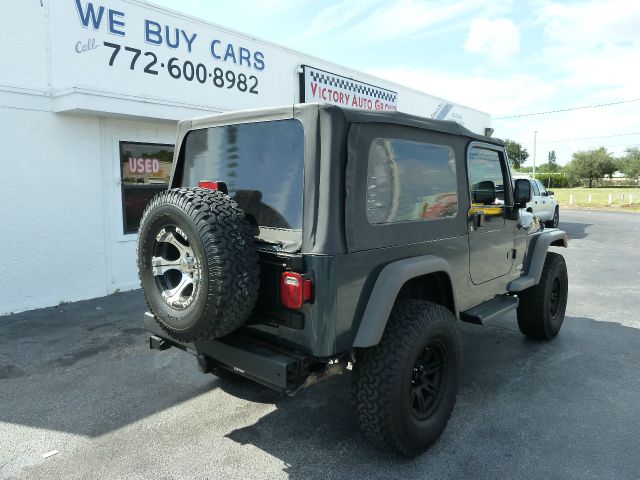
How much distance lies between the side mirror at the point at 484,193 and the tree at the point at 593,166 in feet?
271

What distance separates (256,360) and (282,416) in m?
1.00

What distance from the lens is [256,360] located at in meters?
2.61

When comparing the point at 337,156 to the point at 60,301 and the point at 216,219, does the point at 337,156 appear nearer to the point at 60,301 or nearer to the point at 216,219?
the point at 216,219

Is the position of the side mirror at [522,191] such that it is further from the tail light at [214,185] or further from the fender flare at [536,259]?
the tail light at [214,185]

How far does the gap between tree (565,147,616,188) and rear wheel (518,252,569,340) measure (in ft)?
267

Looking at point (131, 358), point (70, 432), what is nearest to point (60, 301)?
point (131, 358)

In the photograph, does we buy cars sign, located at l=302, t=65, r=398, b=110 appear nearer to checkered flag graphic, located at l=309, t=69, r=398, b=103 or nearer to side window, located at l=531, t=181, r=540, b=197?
checkered flag graphic, located at l=309, t=69, r=398, b=103

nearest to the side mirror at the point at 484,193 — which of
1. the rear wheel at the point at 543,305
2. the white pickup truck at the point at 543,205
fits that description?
the rear wheel at the point at 543,305

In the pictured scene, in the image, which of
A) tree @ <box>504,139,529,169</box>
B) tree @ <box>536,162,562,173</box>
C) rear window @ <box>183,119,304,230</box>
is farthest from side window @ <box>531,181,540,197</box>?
tree @ <box>536,162,562,173</box>

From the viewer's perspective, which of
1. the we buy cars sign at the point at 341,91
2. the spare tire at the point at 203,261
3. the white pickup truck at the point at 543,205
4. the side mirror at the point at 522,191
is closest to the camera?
the spare tire at the point at 203,261

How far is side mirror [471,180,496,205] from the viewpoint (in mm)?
3708

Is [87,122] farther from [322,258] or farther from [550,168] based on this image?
[550,168]

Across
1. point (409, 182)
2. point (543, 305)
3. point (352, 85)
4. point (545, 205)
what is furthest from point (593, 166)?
point (409, 182)

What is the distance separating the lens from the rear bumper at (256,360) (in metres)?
2.51
